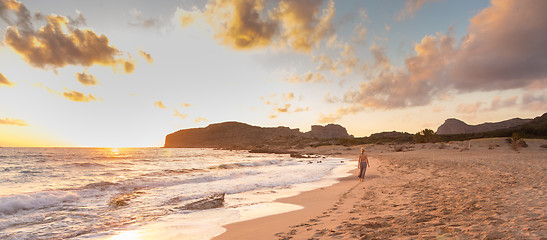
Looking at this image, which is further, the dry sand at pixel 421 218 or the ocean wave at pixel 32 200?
the ocean wave at pixel 32 200

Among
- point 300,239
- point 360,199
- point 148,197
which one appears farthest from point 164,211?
point 360,199

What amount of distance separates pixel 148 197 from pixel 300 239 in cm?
1019

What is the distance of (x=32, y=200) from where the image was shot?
1137 cm

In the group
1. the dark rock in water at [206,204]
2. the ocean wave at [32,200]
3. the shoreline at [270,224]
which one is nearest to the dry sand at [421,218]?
the shoreline at [270,224]

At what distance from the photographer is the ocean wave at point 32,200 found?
1036 centimetres

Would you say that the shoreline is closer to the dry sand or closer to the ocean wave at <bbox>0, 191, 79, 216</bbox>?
the dry sand

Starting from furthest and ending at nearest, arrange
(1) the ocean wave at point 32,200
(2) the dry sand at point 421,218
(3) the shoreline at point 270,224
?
1. (1) the ocean wave at point 32,200
2. (3) the shoreline at point 270,224
3. (2) the dry sand at point 421,218

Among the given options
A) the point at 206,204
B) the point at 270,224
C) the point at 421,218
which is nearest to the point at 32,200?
the point at 206,204

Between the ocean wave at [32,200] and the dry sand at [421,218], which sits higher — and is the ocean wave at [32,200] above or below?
below

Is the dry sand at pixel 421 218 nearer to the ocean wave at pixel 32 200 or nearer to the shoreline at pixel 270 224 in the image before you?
the shoreline at pixel 270 224

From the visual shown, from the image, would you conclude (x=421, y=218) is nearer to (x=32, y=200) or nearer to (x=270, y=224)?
(x=270, y=224)

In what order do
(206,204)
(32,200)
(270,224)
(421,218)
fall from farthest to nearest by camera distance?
(32,200) → (206,204) → (270,224) → (421,218)

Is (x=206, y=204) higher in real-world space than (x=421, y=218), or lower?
lower

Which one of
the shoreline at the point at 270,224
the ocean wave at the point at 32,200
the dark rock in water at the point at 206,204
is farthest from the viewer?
the ocean wave at the point at 32,200
